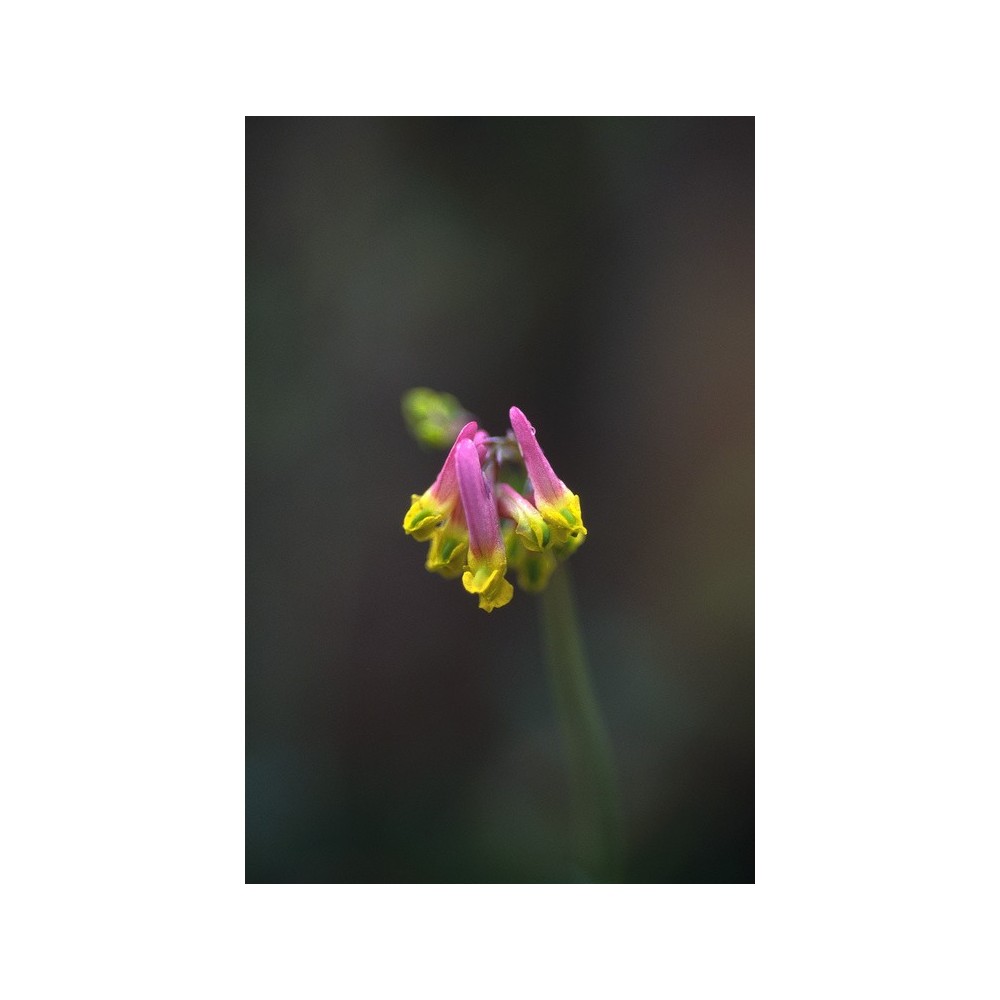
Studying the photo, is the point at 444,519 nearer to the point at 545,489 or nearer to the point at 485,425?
the point at 545,489

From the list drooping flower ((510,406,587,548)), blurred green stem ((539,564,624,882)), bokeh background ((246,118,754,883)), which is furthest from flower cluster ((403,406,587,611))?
bokeh background ((246,118,754,883))

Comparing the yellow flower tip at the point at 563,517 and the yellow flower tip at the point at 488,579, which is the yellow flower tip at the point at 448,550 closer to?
the yellow flower tip at the point at 488,579

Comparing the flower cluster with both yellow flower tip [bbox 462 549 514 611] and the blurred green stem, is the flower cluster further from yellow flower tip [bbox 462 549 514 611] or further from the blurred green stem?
the blurred green stem

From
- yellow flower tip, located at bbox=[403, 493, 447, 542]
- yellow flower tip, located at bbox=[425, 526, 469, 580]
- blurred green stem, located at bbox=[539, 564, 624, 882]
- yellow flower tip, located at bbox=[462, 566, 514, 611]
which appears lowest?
blurred green stem, located at bbox=[539, 564, 624, 882]

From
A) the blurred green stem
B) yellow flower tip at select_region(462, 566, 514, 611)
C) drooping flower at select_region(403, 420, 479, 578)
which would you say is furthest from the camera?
the blurred green stem

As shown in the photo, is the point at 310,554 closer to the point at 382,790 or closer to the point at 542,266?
the point at 382,790
